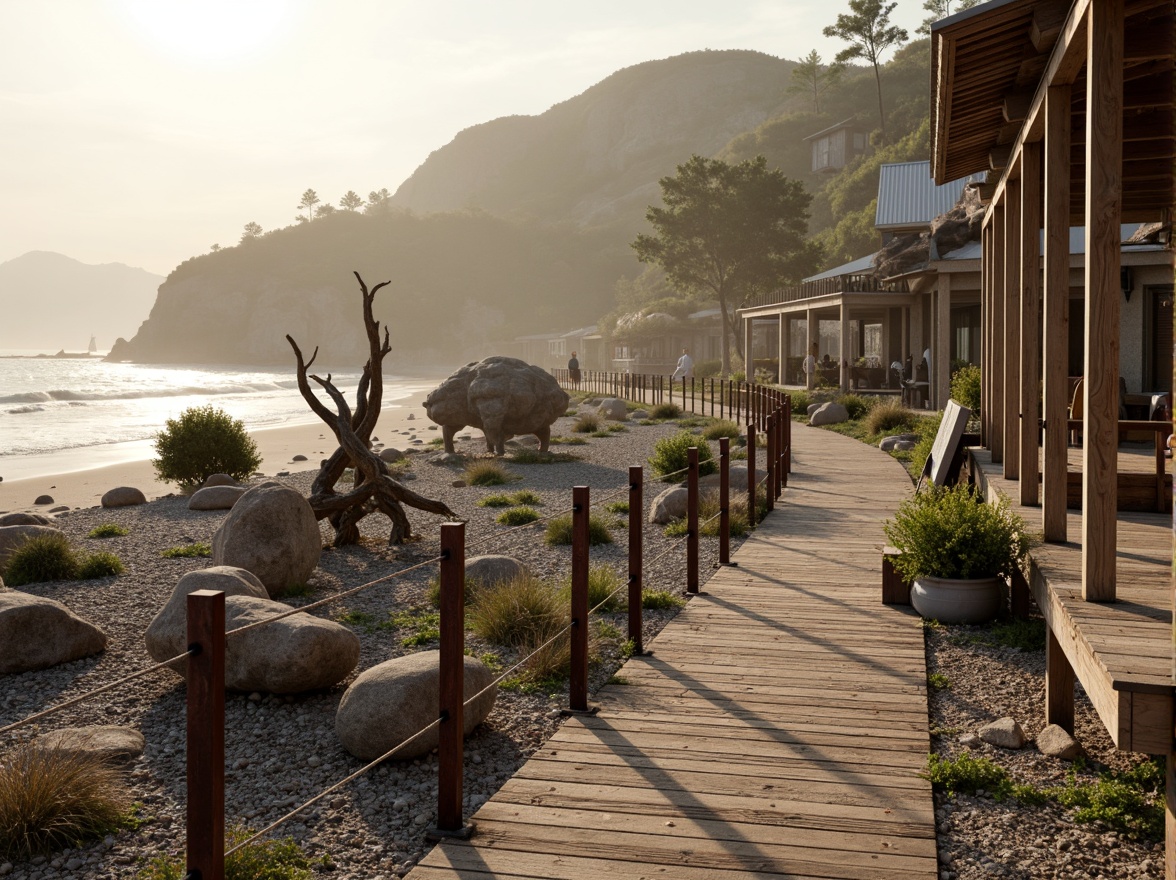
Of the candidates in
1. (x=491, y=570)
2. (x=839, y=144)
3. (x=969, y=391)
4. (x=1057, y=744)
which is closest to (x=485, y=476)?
(x=969, y=391)

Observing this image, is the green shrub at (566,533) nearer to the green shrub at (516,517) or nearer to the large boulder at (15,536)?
the green shrub at (516,517)

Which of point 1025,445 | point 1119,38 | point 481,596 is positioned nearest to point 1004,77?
point 1025,445

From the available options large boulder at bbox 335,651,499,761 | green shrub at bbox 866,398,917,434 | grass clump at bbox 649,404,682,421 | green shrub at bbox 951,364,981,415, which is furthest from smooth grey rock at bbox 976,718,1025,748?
grass clump at bbox 649,404,682,421

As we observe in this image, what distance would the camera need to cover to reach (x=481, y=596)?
24.8 ft

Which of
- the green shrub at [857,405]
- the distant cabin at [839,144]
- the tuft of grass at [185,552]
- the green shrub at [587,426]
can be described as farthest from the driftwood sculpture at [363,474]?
the distant cabin at [839,144]

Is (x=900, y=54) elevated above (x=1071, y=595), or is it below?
above

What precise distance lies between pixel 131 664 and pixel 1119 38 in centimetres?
672

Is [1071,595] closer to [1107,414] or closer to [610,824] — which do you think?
[1107,414]

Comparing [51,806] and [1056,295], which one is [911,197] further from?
[51,806]

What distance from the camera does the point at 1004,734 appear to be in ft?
15.9

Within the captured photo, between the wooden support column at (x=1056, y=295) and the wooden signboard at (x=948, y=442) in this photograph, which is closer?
the wooden support column at (x=1056, y=295)

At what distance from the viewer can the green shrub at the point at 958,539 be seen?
250 inches

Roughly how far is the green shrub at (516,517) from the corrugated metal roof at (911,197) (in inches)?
955

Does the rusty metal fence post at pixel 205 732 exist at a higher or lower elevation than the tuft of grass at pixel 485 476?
higher
